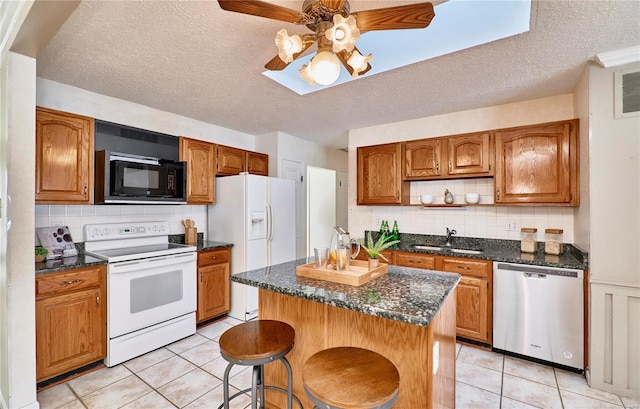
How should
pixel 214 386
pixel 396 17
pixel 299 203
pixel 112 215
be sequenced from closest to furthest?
pixel 396 17
pixel 214 386
pixel 112 215
pixel 299 203

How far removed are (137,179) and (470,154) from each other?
3.31m

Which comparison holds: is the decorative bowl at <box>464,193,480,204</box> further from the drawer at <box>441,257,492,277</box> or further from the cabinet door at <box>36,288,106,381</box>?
the cabinet door at <box>36,288,106,381</box>

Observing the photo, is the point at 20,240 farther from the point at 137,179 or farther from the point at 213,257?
the point at 213,257

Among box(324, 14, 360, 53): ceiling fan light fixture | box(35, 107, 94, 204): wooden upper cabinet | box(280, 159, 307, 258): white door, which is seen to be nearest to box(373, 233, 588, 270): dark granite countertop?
box(280, 159, 307, 258): white door

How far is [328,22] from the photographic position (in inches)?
52.9

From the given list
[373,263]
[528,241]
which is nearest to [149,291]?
[373,263]

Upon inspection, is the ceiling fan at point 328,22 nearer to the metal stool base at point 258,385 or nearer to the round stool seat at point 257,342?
the round stool seat at point 257,342

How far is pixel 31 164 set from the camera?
193 cm

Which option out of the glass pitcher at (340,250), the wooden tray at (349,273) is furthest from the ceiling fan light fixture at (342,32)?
the wooden tray at (349,273)

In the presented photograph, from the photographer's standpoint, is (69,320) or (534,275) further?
(534,275)

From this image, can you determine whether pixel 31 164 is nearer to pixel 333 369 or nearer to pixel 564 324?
pixel 333 369

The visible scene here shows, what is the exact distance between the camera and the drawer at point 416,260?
9.77 ft

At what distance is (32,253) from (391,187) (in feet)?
10.5

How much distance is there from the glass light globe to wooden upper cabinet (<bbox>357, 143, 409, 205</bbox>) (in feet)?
7.63
